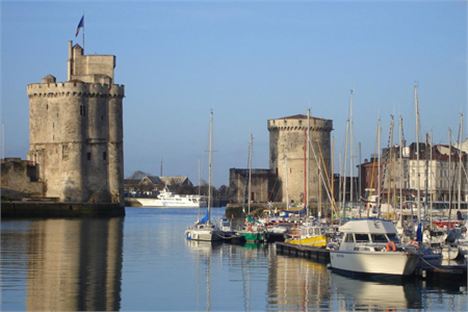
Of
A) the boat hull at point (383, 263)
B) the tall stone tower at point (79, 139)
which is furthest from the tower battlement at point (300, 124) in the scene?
the boat hull at point (383, 263)

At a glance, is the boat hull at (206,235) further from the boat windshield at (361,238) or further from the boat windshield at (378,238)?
the boat windshield at (378,238)

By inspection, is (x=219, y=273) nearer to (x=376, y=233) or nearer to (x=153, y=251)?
(x=376, y=233)

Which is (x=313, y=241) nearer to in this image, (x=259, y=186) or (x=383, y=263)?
(x=383, y=263)

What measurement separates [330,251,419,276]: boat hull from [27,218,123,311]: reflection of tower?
562 centimetres

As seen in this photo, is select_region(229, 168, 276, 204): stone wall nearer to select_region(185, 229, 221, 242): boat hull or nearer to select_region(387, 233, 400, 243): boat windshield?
select_region(185, 229, 221, 242): boat hull

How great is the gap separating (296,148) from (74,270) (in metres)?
47.1

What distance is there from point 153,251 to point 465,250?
40.5 ft

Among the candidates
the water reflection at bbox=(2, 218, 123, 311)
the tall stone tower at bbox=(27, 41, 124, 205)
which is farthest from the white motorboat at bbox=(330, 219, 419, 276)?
the tall stone tower at bbox=(27, 41, 124, 205)

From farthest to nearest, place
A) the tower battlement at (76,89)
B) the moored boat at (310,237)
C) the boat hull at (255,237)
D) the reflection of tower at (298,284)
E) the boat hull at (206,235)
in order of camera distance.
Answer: the tower battlement at (76,89), the boat hull at (206,235), the boat hull at (255,237), the moored boat at (310,237), the reflection of tower at (298,284)

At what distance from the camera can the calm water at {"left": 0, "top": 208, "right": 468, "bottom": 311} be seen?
2112cm

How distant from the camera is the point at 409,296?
22406 mm

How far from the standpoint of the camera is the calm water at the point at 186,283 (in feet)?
69.3

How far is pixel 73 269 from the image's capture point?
27359mm

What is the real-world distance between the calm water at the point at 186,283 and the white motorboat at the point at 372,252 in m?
0.40
